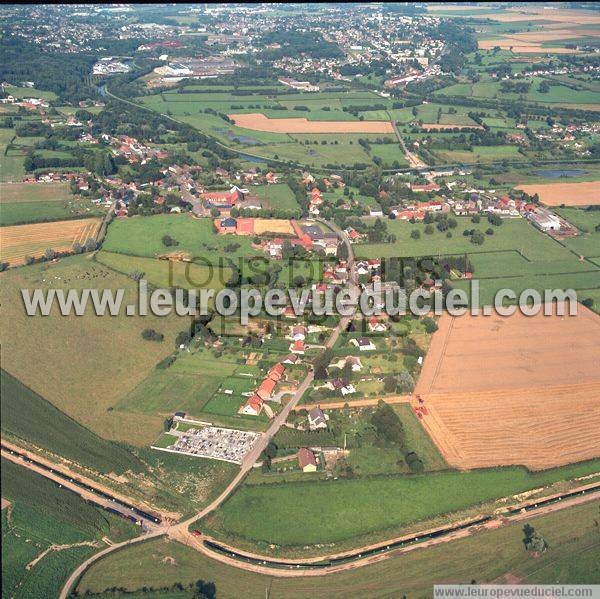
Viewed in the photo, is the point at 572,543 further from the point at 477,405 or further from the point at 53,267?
the point at 53,267

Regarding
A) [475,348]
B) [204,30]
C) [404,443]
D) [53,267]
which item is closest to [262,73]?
[204,30]

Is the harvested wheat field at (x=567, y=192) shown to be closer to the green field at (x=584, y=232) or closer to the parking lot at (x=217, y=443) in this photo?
the green field at (x=584, y=232)

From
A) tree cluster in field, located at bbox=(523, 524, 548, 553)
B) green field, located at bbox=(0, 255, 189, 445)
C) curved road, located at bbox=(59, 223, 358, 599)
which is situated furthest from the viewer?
green field, located at bbox=(0, 255, 189, 445)

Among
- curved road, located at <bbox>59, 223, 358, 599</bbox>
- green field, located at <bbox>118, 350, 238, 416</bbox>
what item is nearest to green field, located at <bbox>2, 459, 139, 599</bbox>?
curved road, located at <bbox>59, 223, 358, 599</bbox>

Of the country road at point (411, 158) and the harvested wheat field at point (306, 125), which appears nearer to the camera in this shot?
the country road at point (411, 158)

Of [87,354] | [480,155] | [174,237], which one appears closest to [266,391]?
[87,354]

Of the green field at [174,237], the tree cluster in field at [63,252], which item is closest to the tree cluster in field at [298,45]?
the green field at [174,237]

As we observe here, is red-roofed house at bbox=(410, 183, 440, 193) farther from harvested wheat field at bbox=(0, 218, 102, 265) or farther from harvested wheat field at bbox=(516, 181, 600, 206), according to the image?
harvested wheat field at bbox=(0, 218, 102, 265)
